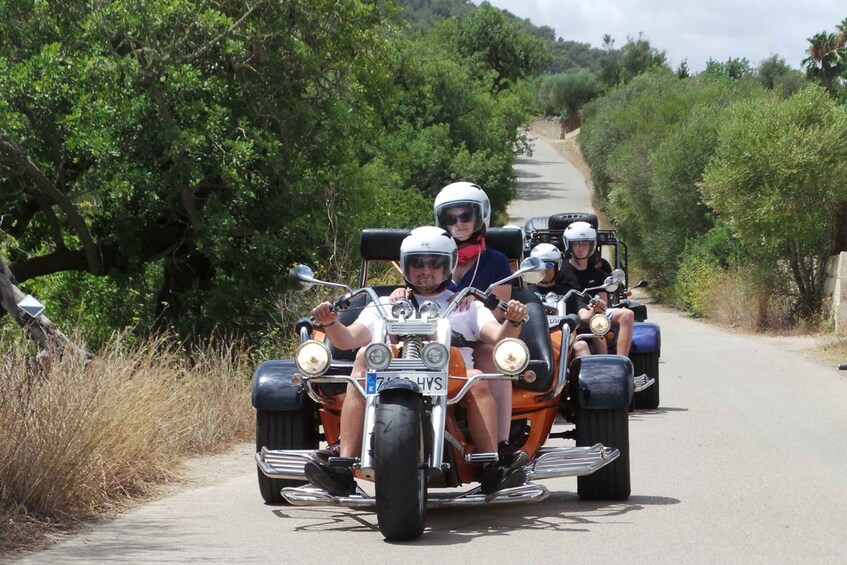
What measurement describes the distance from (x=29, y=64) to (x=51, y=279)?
588 cm

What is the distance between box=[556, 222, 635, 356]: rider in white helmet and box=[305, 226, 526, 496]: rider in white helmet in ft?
20.3

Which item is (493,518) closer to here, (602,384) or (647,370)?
(602,384)

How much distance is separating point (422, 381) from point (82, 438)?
2461 mm

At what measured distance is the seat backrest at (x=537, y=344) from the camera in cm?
881

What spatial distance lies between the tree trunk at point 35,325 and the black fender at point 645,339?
594 cm

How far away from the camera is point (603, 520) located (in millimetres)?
8297

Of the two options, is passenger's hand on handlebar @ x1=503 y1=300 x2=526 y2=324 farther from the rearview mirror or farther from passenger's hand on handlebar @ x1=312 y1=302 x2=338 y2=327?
the rearview mirror

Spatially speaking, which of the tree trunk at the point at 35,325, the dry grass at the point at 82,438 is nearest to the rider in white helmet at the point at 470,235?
the dry grass at the point at 82,438

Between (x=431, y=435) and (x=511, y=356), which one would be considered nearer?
(x=431, y=435)

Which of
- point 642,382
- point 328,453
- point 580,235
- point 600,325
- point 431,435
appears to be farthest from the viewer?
Answer: point 580,235

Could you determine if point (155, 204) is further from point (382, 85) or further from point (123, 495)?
point (123, 495)

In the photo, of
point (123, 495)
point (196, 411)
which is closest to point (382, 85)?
point (196, 411)

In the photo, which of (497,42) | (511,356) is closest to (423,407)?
(511,356)

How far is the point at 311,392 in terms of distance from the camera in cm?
848
